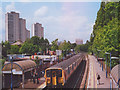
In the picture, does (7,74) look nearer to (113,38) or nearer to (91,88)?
(91,88)

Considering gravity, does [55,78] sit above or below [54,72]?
below

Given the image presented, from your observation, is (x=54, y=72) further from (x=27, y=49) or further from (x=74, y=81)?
(x=27, y=49)

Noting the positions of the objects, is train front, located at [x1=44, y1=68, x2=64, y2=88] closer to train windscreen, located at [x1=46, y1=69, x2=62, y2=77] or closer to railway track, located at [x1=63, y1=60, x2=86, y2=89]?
train windscreen, located at [x1=46, y1=69, x2=62, y2=77]

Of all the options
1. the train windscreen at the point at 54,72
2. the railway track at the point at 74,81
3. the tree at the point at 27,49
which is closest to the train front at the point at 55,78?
the train windscreen at the point at 54,72

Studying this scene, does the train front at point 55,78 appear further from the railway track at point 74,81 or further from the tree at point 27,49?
the tree at point 27,49

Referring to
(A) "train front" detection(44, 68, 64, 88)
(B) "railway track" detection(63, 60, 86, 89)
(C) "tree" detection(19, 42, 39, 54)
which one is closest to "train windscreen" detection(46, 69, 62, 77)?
(A) "train front" detection(44, 68, 64, 88)

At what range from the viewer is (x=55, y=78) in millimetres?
20094

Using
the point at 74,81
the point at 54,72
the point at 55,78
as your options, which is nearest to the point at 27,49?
the point at 74,81

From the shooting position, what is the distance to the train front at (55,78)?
2011cm

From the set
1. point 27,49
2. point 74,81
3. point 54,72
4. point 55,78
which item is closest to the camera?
point 55,78

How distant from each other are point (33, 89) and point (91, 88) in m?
8.00

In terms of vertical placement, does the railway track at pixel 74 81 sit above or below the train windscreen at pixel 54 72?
below

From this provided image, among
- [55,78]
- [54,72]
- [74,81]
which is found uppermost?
[54,72]

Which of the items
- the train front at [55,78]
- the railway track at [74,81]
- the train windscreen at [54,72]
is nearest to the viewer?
the train front at [55,78]
